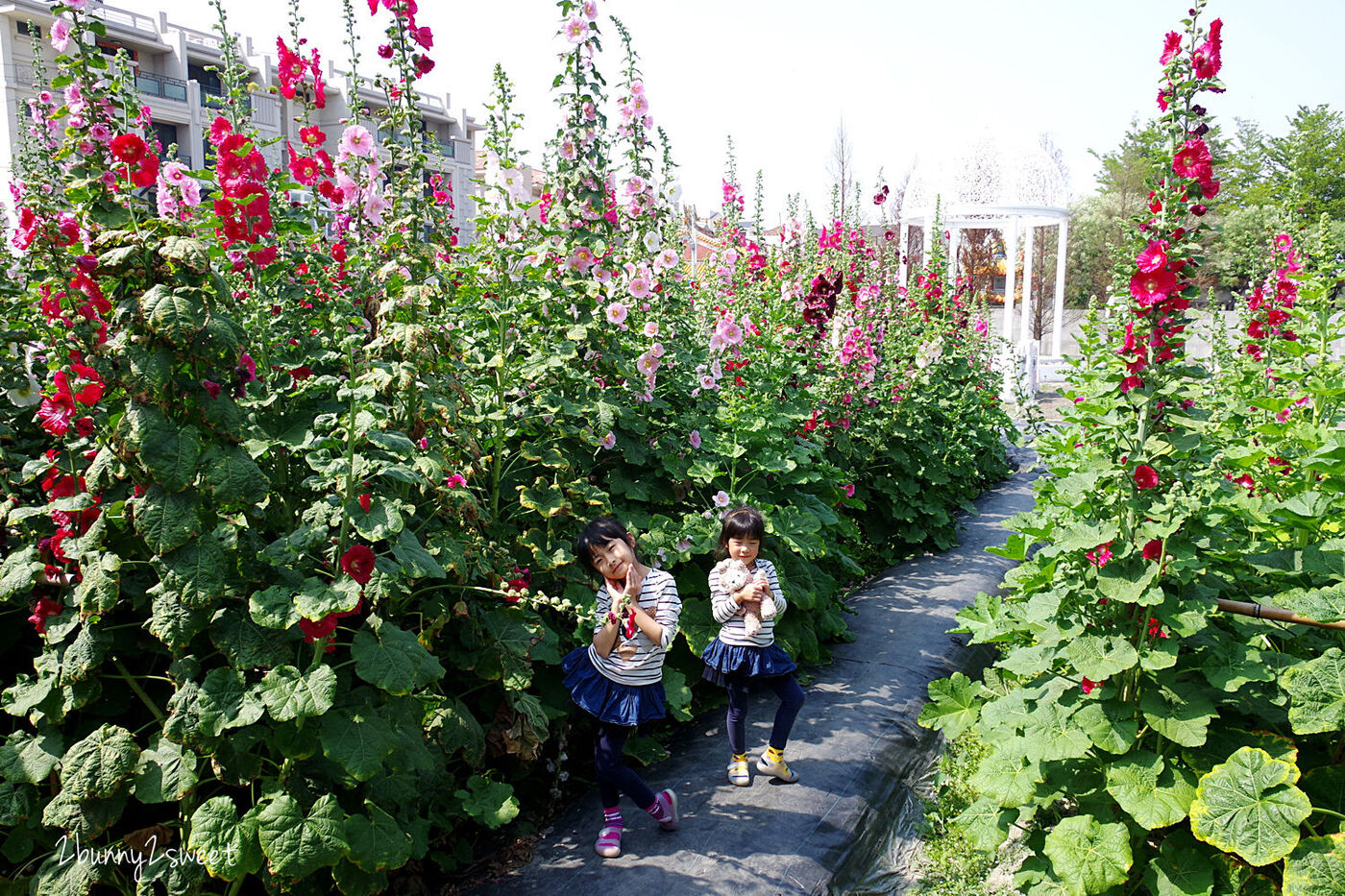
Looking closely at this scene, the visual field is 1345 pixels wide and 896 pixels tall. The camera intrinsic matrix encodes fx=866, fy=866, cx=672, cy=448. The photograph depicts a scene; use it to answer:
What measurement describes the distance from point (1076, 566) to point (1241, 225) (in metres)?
24.9

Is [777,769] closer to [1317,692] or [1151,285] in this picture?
[1317,692]

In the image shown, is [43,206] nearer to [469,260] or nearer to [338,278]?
[338,278]

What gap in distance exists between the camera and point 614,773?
8.96 feet

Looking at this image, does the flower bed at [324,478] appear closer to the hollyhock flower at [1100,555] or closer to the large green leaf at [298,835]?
the large green leaf at [298,835]

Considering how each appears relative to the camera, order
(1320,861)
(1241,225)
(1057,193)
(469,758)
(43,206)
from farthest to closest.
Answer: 1. (1241,225)
2. (1057,193)
3. (43,206)
4. (469,758)
5. (1320,861)

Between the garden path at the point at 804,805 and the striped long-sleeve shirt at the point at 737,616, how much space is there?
48cm

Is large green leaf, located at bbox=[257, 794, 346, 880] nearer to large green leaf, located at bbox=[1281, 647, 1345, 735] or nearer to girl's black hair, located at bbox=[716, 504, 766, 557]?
girl's black hair, located at bbox=[716, 504, 766, 557]

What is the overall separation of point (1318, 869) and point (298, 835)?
231cm

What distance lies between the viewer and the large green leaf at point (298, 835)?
6.08 feet

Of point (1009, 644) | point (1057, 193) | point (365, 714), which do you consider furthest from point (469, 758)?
point (1057, 193)

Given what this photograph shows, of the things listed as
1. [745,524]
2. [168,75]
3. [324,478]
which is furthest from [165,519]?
[168,75]

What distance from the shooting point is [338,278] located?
320 cm

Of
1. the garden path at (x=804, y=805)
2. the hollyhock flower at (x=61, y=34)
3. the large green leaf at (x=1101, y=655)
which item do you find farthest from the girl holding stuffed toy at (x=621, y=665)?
the hollyhock flower at (x=61, y=34)

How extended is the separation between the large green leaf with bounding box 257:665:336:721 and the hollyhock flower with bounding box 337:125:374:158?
2142mm
